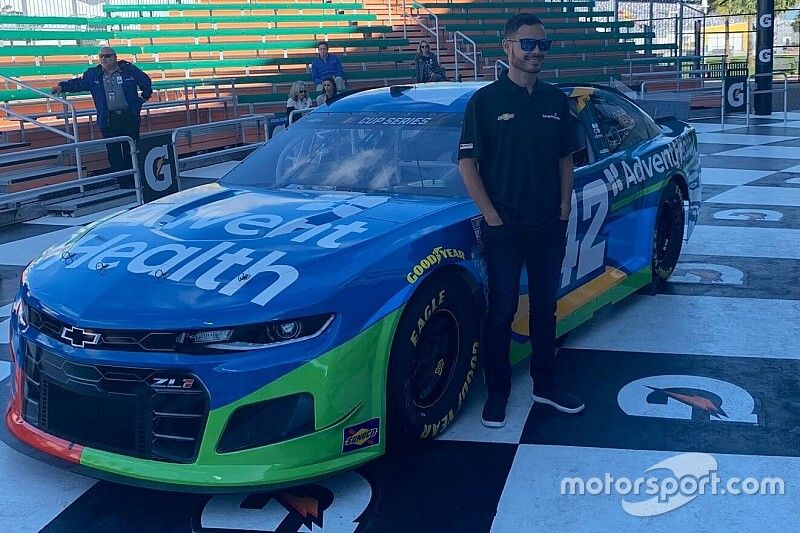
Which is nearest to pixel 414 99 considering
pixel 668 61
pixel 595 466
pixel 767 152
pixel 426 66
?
pixel 595 466

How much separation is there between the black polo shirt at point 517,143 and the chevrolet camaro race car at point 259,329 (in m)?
0.08

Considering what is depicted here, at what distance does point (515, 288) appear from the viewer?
3.90 metres

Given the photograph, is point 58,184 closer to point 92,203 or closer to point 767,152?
point 92,203

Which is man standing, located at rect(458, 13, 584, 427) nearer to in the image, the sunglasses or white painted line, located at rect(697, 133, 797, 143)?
the sunglasses

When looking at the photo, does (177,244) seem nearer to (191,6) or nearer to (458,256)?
(458,256)

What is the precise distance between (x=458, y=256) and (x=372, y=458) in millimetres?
923

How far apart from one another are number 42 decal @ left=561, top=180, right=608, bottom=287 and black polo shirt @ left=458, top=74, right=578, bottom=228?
787 mm

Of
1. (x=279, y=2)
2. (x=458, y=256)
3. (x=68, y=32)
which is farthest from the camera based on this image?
(x=279, y=2)

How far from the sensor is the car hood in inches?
126

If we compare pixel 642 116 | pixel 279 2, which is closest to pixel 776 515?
pixel 642 116

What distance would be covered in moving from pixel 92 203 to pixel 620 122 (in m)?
6.69

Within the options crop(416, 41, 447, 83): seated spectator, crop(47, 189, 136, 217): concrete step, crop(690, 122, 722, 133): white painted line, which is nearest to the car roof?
crop(47, 189, 136, 217): concrete step

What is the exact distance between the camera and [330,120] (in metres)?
4.96

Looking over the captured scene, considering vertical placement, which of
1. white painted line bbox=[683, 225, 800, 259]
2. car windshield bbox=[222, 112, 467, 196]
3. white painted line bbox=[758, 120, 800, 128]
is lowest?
white painted line bbox=[683, 225, 800, 259]
